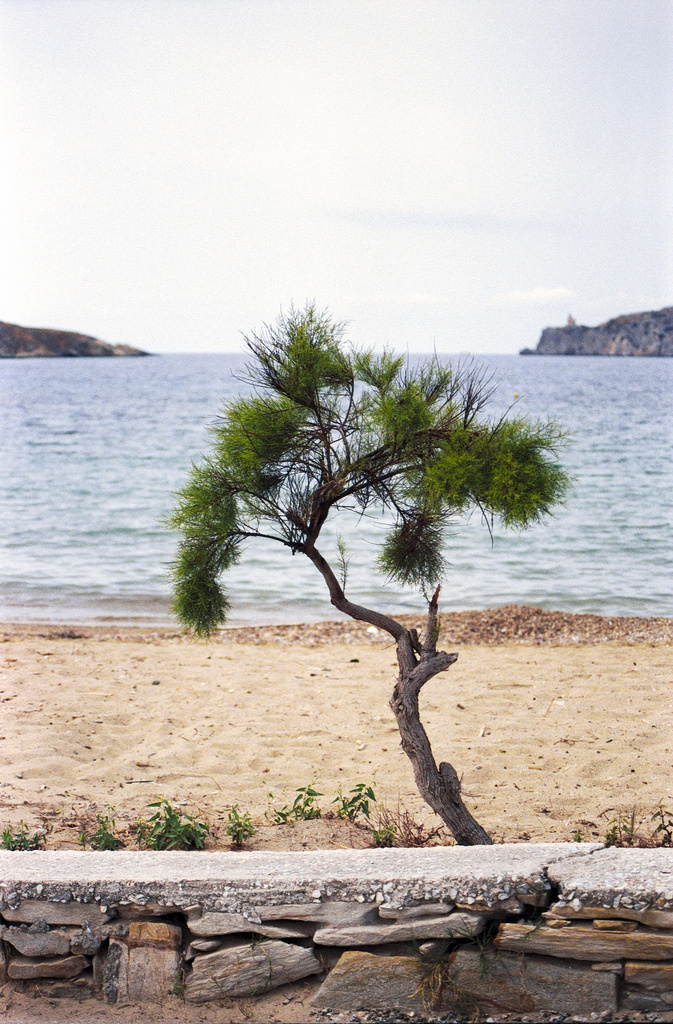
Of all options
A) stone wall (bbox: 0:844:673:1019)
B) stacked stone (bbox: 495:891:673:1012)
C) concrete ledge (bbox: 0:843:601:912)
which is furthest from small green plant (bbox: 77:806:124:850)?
stacked stone (bbox: 495:891:673:1012)

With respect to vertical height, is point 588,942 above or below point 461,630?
above

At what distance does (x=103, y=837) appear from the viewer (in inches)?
140

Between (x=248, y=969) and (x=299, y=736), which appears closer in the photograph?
(x=248, y=969)

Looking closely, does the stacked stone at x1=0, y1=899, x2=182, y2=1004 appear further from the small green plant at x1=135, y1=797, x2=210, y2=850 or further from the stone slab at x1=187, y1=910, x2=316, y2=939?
the small green plant at x1=135, y1=797, x2=210, y2=850

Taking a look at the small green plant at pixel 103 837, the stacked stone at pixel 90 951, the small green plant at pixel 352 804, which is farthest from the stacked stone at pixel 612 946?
the small green plant at pixel 103 837

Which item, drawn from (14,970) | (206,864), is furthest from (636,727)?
(14,970)

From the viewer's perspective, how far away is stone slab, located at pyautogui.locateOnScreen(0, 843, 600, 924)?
2.61 m

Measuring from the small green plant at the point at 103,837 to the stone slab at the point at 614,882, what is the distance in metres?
1.80

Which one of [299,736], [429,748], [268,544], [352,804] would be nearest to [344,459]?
[429,748]

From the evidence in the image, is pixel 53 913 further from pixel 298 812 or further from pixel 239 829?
pixel 298 812

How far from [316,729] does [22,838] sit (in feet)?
7.18

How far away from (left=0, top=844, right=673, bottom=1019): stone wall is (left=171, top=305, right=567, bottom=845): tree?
0.89m

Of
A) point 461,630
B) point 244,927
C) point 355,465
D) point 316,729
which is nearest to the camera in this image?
point 244,927

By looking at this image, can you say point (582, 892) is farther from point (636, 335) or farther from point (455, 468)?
point (636, 335)
